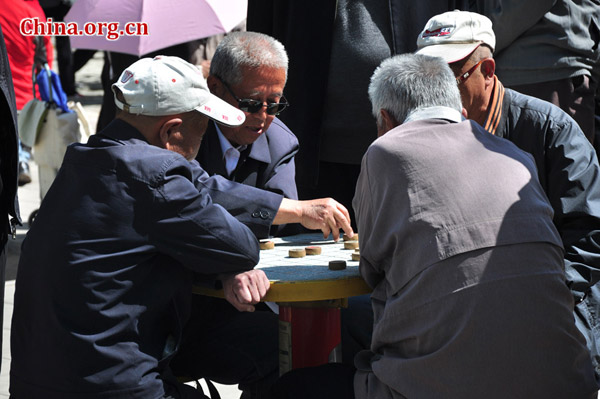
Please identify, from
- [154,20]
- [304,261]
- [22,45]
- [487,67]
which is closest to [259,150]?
[304,261]

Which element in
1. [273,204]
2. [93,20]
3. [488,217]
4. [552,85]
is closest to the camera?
[488,217]

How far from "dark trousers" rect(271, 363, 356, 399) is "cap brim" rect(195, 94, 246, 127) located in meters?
0.82

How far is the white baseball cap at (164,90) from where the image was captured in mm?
2586

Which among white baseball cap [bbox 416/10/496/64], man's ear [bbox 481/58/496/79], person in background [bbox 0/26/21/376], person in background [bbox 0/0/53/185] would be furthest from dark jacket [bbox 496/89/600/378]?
person in background [bbox 0/0/53/185]

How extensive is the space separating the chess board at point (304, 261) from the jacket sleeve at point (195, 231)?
0.49ft

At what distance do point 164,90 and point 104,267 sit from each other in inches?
21.3

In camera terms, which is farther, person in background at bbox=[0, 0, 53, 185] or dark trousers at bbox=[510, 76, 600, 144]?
person in background at bbox=[0, 0, 53, 185]

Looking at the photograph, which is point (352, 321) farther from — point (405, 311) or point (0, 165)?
point (0, 165)

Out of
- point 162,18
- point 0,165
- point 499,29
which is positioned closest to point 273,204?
point 0,165

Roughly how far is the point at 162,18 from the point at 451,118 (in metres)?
3.64

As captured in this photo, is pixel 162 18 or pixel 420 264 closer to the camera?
pixel 420 264

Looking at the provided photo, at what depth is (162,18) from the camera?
19.1 ft

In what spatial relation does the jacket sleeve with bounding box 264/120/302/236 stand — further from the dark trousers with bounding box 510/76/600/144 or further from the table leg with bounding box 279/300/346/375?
the dark trousers with bounding box 510/76/600/144

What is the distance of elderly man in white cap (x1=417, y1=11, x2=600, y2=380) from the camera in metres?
3.08
